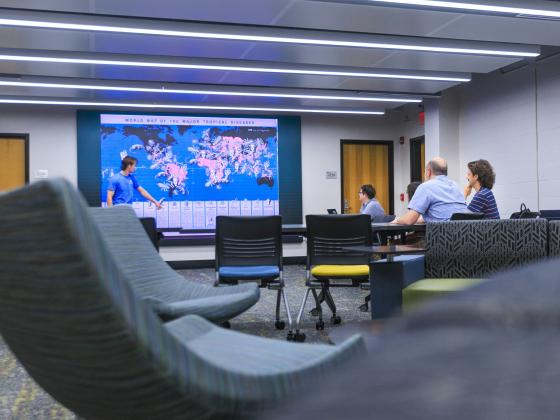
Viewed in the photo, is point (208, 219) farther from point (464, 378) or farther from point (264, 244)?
point (464, 378)

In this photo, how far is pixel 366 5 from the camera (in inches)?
181

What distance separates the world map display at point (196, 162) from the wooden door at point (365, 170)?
1255 mm

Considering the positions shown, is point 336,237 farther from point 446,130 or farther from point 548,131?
point 446,130

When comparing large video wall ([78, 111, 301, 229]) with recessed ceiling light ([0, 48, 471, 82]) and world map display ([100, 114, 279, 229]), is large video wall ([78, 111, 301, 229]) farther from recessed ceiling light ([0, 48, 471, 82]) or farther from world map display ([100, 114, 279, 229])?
recessed ceiling light ([0, 48, 471, 82])

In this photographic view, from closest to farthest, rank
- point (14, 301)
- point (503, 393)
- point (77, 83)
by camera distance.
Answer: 1. point (503, 393)
2. point (14, 301)
3. point (77, 83)

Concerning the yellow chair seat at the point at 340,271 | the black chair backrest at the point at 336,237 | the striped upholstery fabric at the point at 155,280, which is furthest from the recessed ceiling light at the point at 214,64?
the striped upholstery fabric at the point at 155,280

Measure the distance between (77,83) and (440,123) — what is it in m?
4.99

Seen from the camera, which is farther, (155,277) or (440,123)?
(440,123)

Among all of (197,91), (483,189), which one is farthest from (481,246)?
(197,91)

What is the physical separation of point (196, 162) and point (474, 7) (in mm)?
5087

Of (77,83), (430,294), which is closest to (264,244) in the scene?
(430,294)

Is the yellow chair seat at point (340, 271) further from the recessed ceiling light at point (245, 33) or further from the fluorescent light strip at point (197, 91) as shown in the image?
the fluorescent light strip at point (197, 91)

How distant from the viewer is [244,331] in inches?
153

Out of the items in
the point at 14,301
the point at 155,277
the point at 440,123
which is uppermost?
the point at 440,123
